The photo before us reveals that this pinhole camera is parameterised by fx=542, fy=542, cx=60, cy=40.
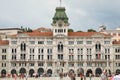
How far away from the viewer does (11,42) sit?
129 metres

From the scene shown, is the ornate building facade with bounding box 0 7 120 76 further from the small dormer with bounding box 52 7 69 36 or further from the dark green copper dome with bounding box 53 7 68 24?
the dark green copper dome with bounding box 53 7 68 24

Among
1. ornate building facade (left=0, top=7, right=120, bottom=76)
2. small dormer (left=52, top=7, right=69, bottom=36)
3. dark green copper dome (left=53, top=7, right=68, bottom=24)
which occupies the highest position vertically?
dark green copper dome (left=53, top=7, right=68, bottom=24)

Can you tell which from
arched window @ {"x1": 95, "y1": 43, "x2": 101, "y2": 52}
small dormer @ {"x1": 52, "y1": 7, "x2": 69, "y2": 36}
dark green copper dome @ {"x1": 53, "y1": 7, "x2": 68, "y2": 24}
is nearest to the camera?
arched window @ {"x1": 95, "y1": 43, "x2": 101, "y2": 52}

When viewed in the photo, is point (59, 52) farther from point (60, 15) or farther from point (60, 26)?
point (60, 15)

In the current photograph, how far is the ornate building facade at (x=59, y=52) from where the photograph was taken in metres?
128

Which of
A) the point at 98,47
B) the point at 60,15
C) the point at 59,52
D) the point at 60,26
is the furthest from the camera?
the point at 60,15

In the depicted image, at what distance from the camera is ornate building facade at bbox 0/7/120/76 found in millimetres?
127562

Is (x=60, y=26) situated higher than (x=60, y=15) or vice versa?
(x=60, y=15)

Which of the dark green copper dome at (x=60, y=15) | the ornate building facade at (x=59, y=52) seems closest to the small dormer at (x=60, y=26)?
the ornate building facade at (x=59, y=52)

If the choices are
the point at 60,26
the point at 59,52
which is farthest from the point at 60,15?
the point at 59,52

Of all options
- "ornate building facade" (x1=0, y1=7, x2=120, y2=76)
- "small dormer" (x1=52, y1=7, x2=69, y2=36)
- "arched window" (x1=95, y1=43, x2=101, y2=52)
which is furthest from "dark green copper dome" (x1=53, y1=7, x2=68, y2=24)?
"arched window" (x1=95, y1=43, x2=101, y2=52)

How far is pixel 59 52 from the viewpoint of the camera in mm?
128500

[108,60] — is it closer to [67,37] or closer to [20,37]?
[67,37]

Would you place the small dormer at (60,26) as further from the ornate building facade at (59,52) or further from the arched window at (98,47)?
the arched window at (98,47)
